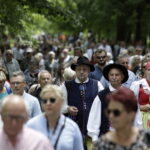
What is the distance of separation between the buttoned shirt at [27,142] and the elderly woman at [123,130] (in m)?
0.52

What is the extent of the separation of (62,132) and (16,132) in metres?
0.78

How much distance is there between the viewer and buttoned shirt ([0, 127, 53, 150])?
15.3 ft

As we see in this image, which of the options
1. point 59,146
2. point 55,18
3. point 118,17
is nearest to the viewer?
point 59,146

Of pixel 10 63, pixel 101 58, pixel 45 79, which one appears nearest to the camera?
pixel 45 79

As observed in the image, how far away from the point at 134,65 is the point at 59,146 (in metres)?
7.84

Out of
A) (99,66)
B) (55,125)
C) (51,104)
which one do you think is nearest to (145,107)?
(55,125)

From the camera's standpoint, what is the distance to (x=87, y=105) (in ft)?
25.8

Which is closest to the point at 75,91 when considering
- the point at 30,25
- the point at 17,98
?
the point at 17,98

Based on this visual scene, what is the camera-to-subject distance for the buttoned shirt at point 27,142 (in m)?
4.65

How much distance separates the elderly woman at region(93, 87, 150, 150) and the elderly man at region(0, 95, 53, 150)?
22.6 inches

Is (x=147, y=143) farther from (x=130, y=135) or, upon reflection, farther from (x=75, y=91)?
(x=75, y=91)

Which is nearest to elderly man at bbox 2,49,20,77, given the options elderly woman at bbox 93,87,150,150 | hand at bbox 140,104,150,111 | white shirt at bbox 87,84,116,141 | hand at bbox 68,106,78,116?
hand at bbox 68,106,78,116

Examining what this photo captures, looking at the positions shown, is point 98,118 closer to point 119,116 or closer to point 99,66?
point 119,116

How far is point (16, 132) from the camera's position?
4.62 meters
